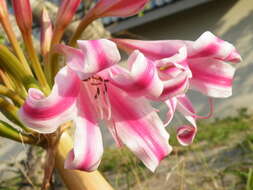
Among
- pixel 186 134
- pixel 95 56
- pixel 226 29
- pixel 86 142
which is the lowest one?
pixel 226 29

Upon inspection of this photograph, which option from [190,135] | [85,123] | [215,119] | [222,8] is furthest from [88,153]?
[222,8]

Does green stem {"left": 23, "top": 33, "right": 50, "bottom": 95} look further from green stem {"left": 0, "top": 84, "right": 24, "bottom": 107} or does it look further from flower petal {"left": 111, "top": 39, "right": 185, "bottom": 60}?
flower petal {"left": 111, "top": 39, "right": 185, "bottom": 60}

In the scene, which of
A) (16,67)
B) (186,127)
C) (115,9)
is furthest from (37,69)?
(186,127)

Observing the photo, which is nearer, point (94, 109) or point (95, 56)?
point (95, 56)

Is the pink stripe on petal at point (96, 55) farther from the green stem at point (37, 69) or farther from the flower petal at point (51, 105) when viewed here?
the green stem at point (37, 69)

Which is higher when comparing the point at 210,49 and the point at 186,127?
the point at 210,49

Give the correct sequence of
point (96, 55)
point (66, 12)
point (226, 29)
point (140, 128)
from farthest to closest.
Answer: point (226, 29), point (66, 12), point (140, 128), point (96, 55)

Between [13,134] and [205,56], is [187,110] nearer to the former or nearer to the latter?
[205,56]
